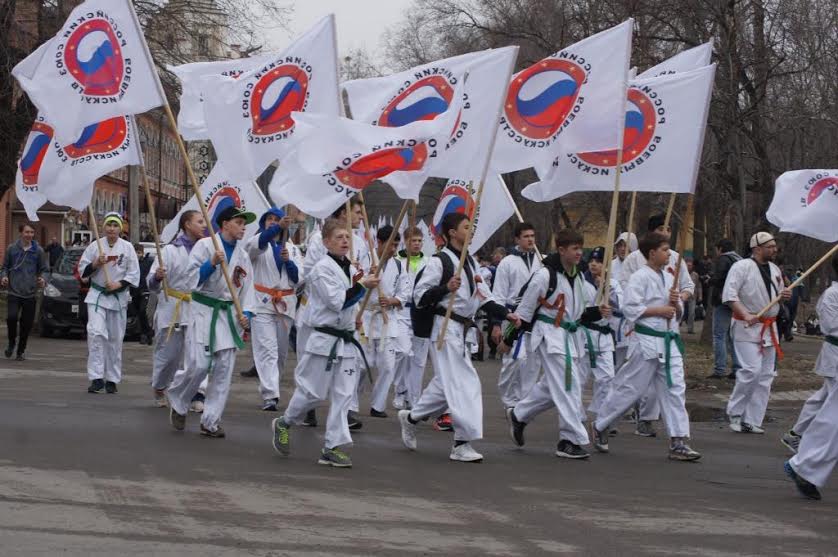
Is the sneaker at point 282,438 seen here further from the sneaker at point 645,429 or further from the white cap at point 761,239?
the white cap at point 761,239

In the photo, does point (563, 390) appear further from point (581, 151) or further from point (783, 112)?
point (783, 112)

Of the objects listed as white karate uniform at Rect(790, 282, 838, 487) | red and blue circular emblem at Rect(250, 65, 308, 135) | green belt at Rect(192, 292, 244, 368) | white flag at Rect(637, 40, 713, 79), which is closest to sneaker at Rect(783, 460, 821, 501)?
white karate uniform at Rect(790, 282, 838, 487)

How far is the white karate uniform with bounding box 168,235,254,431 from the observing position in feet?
36.3

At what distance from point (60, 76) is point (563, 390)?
5.20 m

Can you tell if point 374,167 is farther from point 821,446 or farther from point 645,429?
point 645,429

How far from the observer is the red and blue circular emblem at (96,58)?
12.4 m

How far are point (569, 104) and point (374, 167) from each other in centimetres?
220

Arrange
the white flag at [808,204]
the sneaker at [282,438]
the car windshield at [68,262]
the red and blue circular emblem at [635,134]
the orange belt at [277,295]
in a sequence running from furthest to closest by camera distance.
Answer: the car windshield at [68,262] → the orange belt at [277,295] → the red and blue circular emblem at [635,134] → the white flag at [808,204] → the sneaker at [282,438]

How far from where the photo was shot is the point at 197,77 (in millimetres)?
13133

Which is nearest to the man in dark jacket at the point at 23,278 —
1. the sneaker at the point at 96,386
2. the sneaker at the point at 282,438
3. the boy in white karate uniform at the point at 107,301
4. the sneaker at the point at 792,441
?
the boy in white karate uniform at the point at 107,301

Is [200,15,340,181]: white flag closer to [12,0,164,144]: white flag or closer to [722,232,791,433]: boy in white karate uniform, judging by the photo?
[12,0,164,144]: white flag

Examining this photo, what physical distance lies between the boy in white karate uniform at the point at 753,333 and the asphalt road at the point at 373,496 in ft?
1.61

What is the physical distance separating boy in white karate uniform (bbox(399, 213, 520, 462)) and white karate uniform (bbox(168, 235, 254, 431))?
1.54 m

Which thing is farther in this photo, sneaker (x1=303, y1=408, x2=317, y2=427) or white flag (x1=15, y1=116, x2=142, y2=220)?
white flag (x1=15, y1=116, x2=142, y2=220)
